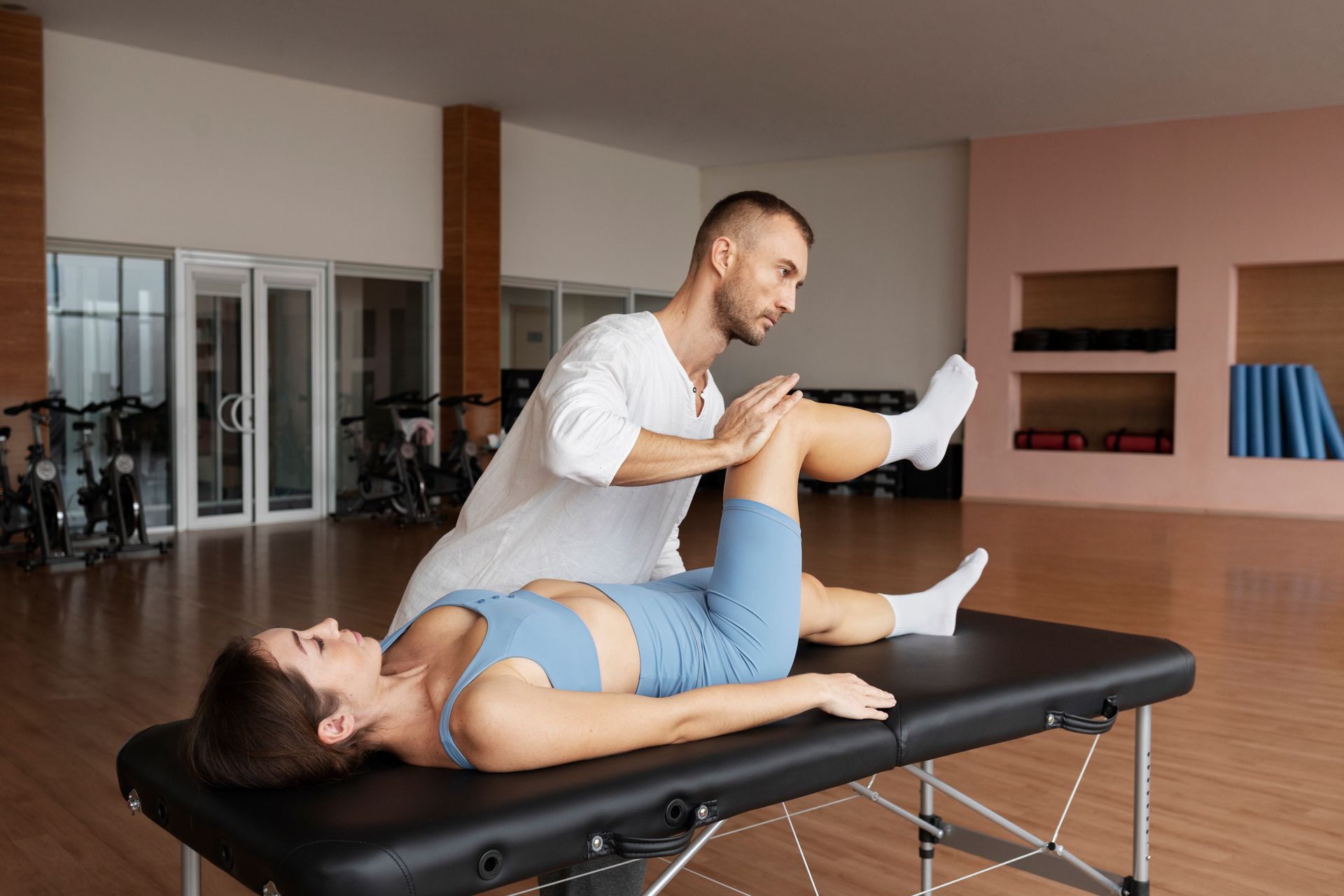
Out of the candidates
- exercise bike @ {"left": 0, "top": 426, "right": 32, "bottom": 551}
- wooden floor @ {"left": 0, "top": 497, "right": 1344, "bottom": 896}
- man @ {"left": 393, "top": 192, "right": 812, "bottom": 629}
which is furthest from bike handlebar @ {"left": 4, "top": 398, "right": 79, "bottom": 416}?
man @ {"left": 393, "top": 192, "right": 812, "bottom": 629}

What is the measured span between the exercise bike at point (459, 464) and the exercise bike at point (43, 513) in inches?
94.9

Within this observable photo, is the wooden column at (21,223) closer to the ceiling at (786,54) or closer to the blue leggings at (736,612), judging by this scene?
the ceiling at (786,54)

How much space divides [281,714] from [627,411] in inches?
28.5

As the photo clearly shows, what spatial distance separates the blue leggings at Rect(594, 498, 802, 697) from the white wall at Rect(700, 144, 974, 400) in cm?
846

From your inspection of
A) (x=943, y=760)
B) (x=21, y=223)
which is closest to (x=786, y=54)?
(x=21, y=223)

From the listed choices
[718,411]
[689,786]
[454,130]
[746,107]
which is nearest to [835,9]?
[746,107]

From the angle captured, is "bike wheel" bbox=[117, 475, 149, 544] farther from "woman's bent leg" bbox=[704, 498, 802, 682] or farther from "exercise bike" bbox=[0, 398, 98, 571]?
"woman's bent leg" bbox=[704, 498, 802, 682]

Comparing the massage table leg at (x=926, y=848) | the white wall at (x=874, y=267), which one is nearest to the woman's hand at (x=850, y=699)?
the massage table leg at (x=926, y=848)

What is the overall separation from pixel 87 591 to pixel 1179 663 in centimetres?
468

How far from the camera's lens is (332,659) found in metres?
1.36

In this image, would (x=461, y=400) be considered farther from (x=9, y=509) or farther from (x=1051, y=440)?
(x=1051, y=440)

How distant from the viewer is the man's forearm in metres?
1.57

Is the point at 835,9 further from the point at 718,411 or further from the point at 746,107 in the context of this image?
the point at 718,411

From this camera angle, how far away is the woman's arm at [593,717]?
129 cm
